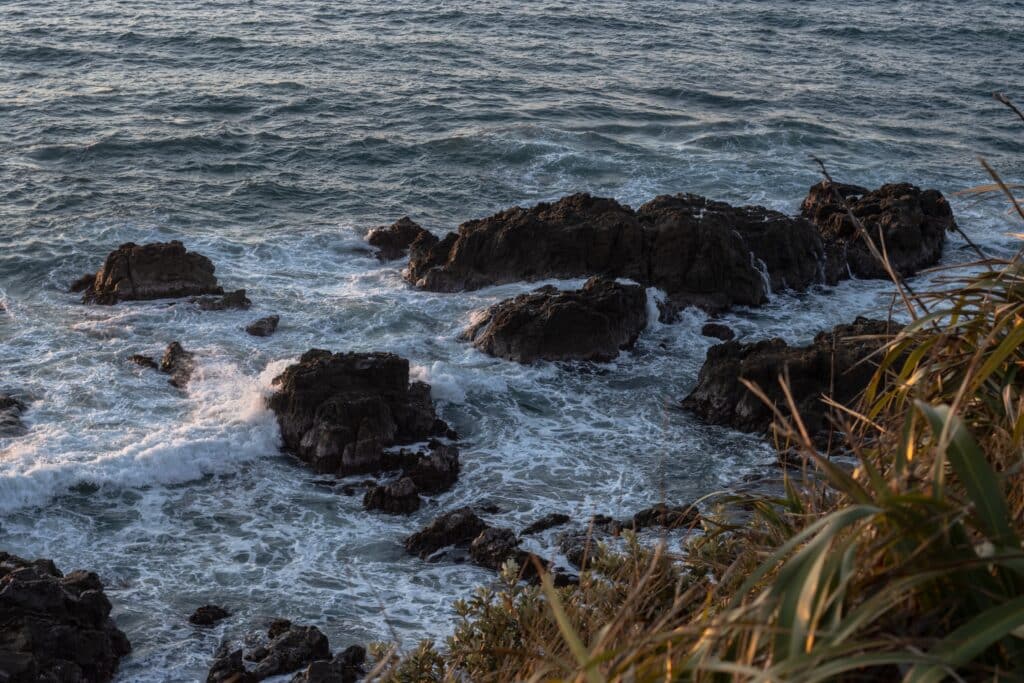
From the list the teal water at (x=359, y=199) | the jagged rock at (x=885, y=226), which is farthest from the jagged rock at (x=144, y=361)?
the jagged rock at (x=885, y=226)

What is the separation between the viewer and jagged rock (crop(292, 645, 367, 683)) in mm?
8547

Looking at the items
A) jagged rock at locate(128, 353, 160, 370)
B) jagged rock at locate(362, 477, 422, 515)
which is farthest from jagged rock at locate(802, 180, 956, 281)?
jagged rock at locate(128, 353, 160, 370)

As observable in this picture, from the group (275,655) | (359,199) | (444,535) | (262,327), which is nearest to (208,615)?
(275,655)

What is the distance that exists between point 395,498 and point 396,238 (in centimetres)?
904

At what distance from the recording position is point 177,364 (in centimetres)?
1519

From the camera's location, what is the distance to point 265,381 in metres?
14.5

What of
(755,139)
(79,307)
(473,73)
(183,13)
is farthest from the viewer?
(183,13)

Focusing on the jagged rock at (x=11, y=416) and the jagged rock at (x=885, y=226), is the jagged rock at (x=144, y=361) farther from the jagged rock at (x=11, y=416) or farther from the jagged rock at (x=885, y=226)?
the jagged rock at (x=885, y=226)

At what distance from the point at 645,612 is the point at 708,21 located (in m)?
40.9

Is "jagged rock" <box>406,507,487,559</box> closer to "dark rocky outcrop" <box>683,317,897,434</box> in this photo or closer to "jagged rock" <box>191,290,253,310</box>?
"dark rocky outcrop" <box>683,317,897,434</box>

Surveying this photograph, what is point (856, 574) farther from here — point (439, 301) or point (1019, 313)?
point (439, 301)

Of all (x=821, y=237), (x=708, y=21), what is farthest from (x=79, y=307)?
(x=708, y=21)

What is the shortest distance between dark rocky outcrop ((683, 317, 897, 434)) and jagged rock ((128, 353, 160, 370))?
717 centimetres

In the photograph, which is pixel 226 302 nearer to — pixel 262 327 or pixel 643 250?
pixel 262 327
